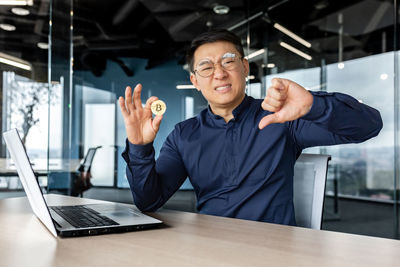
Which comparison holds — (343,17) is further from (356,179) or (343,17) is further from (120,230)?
(120,230)

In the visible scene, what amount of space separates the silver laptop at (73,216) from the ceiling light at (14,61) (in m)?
3.25

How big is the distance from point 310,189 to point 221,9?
3663 millimetres

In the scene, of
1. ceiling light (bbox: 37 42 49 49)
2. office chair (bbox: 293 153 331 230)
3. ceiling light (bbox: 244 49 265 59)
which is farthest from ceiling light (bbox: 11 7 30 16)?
office chair (bbox: 293 153 331 230)

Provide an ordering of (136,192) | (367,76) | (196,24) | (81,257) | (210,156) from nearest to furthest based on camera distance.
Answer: (81,257), (136,192), (210,156), (367,76), (196,24)

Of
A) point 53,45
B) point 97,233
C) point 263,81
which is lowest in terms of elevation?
point 97,233

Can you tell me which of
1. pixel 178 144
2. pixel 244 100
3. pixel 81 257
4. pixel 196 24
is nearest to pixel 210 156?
pixel 178 144

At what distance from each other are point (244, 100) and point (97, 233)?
92 centimetres

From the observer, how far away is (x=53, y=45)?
404 centimetres

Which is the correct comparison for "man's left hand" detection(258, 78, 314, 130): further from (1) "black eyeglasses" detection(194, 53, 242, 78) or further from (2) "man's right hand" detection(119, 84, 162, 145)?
(1) "black eyeglasses" detection(194, 53, 242, 78)

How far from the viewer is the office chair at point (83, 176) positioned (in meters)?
4.42

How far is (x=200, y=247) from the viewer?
2.65 feet

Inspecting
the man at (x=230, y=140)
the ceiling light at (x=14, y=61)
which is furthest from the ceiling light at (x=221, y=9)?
the man at (x=230, y=140)

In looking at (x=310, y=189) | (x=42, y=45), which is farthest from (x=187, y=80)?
(x=310, y=189)

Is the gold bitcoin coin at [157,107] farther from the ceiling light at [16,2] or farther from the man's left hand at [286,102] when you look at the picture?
the ceiling light at [16,2]
